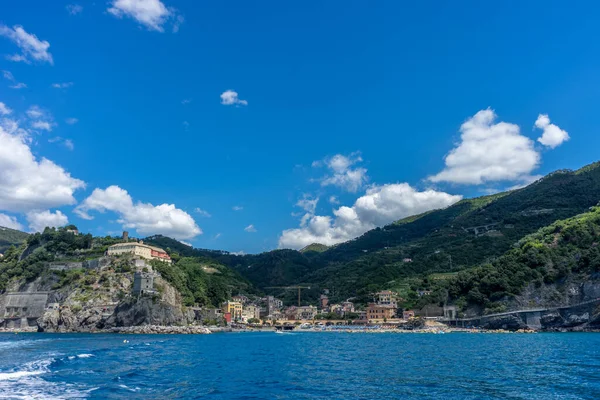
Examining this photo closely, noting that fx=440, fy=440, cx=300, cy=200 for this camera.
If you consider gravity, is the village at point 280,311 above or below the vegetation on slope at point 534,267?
below

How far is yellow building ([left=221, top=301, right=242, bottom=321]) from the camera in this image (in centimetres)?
12445

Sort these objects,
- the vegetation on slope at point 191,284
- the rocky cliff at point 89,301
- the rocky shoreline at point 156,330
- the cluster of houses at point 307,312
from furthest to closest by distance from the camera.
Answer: the cluster of houses at point 307,312
the vegetation on slope at point 191,284
the rocky cliff at point 89,301
the rocky shoreline at point 156,330

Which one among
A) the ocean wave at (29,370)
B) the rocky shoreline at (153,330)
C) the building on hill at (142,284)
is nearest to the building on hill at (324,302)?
the rocky shoreline at (153,330)

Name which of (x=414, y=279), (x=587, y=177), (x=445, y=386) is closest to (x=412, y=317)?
(x=414, y=279)

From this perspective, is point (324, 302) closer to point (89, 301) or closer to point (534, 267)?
point (534, 267)

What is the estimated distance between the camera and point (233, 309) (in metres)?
128

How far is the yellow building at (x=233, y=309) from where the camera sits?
124m

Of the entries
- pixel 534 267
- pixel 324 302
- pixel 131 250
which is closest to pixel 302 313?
pixel 324 302

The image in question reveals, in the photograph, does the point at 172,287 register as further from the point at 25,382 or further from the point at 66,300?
the point at 25,382

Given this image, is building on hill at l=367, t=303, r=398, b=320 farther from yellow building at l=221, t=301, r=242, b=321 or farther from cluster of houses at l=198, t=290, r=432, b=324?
yellow building at l=221, t=301, r=242, b=321

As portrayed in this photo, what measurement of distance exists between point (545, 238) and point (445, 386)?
338 ft

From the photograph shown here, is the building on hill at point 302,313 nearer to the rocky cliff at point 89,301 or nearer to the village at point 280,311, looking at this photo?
the village at point 280,311

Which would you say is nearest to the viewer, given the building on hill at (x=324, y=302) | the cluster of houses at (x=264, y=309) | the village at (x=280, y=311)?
the cluster of houses at (x=264, y=309)

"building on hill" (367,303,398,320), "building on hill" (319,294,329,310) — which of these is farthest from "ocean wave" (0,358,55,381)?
"building on hill" (319,294,329,310)
